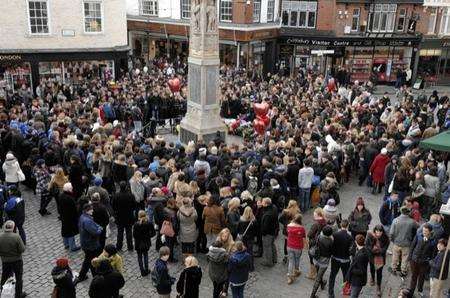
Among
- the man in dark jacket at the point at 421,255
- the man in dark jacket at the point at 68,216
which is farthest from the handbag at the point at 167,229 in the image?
the man in dark jacket at the point at 421,255

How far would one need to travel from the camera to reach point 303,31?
105 feet

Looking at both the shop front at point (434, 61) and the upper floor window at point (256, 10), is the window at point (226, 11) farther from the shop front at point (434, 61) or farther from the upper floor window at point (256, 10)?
A: the shop front at point (434, 61)

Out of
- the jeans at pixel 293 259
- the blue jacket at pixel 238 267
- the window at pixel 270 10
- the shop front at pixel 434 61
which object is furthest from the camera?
the shop front at pixel 434 61

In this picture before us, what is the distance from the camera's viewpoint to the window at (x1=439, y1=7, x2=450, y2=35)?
3203cm

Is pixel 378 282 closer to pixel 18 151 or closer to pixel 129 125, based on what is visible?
pixel 18 151

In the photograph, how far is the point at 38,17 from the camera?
24.3 m

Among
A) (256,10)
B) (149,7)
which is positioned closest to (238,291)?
(256,10)

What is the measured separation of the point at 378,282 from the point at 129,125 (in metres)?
Result: 12.3

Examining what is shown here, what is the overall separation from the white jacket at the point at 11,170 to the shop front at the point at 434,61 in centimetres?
2809

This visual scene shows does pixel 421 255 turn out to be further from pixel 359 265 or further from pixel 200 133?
pixel 200 133

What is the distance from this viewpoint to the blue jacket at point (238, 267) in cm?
839

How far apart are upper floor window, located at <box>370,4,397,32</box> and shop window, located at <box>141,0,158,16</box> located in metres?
14.6

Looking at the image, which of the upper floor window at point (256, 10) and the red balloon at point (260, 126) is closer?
the red balloon at point (260, 126)

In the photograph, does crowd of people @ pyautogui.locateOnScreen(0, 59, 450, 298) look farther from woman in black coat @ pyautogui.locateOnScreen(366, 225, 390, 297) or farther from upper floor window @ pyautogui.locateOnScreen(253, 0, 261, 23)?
upper floor window @ pyautogui.locateOnScreen(253, 0, 261, 23)
